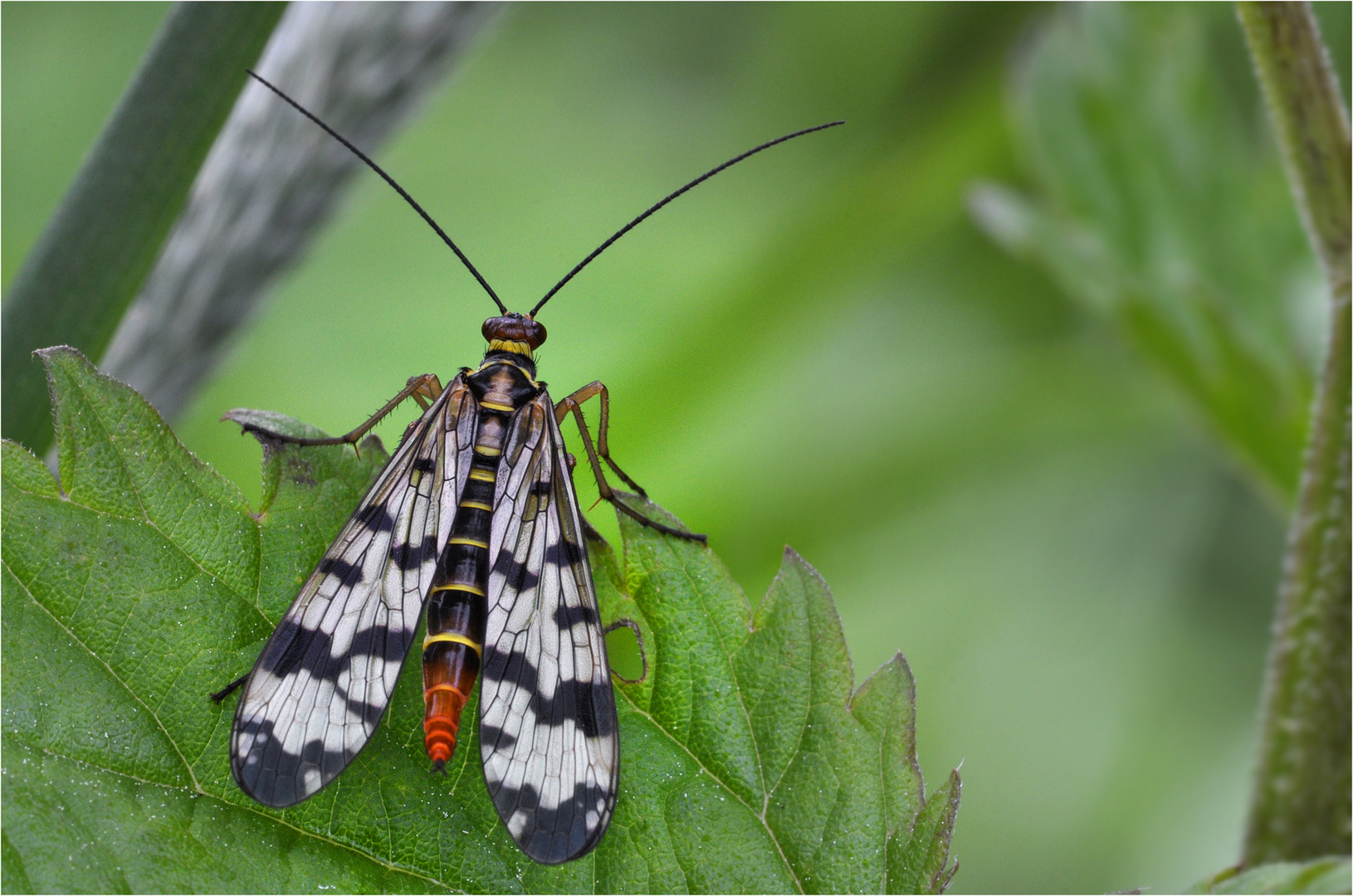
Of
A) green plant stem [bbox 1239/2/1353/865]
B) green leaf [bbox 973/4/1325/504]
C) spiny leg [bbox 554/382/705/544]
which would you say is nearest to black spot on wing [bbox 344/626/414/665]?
spiny leg [bbox 554/382/705/544]

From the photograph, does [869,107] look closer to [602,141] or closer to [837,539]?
[602,141]

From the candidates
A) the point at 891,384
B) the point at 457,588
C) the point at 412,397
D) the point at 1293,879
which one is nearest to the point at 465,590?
the point at 457,588

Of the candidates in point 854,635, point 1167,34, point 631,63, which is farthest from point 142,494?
point 631,63

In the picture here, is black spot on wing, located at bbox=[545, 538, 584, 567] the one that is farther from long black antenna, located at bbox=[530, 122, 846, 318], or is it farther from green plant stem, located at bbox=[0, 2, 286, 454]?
green plant stem, located at bbox=[0, 2, 286, 454]

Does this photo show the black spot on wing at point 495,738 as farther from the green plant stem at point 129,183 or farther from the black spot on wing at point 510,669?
the green plant stem at point 129,183

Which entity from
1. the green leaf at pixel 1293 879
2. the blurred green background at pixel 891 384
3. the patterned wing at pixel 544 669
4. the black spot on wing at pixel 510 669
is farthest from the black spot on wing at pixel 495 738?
the blurred green background at pixel 891 384

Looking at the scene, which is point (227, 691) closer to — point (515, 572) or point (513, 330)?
point (515, 572)
